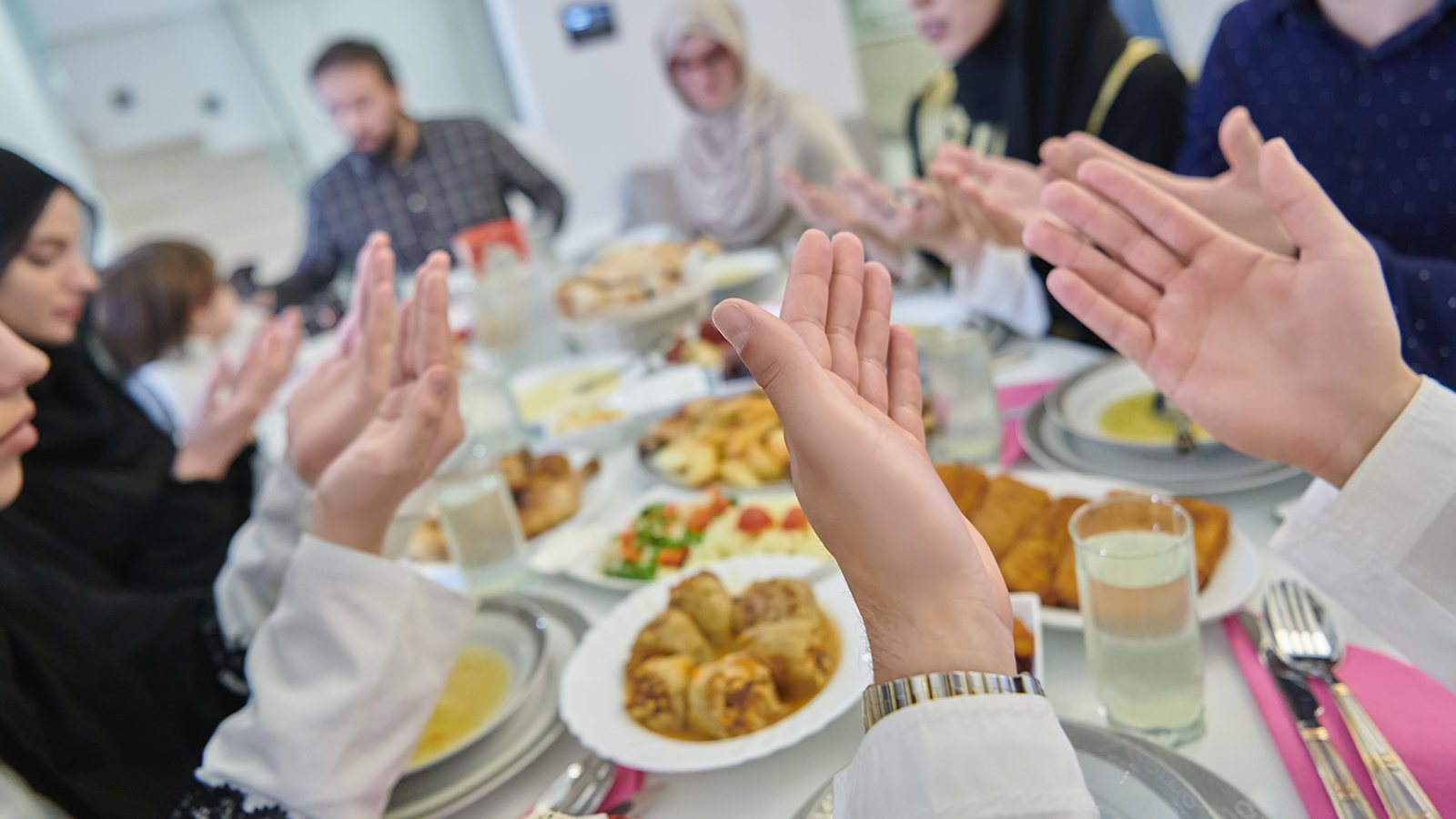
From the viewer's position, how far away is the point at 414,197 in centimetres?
373

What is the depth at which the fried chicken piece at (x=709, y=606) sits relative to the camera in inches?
37.9

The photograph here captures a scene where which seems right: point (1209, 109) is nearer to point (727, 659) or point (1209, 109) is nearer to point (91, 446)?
point (727, 659)

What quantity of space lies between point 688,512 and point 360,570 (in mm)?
471

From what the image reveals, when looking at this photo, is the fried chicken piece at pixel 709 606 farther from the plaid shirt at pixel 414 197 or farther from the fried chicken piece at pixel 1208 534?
the plaid shirt at pixel 414 197

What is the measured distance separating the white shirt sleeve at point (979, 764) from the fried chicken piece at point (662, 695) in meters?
0.35

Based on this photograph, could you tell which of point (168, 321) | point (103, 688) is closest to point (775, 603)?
point (103, 688)

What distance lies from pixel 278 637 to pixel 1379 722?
1.00 m

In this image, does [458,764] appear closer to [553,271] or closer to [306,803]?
[306,803]

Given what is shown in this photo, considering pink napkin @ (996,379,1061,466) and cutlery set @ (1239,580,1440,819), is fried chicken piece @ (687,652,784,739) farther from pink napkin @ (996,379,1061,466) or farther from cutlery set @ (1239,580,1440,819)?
pink napkin @ (996,379,1061,466)

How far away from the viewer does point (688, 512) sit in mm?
1263

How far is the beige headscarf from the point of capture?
329 centimetres

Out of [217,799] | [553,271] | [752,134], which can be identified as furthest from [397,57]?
[217,799]

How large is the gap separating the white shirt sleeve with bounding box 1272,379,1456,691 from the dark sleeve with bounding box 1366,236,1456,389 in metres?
0.59

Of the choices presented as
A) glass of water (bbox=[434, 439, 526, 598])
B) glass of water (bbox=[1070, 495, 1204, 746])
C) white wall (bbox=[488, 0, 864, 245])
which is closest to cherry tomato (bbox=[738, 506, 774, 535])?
glass of water (bbox=[434, 439, 526, 598])
